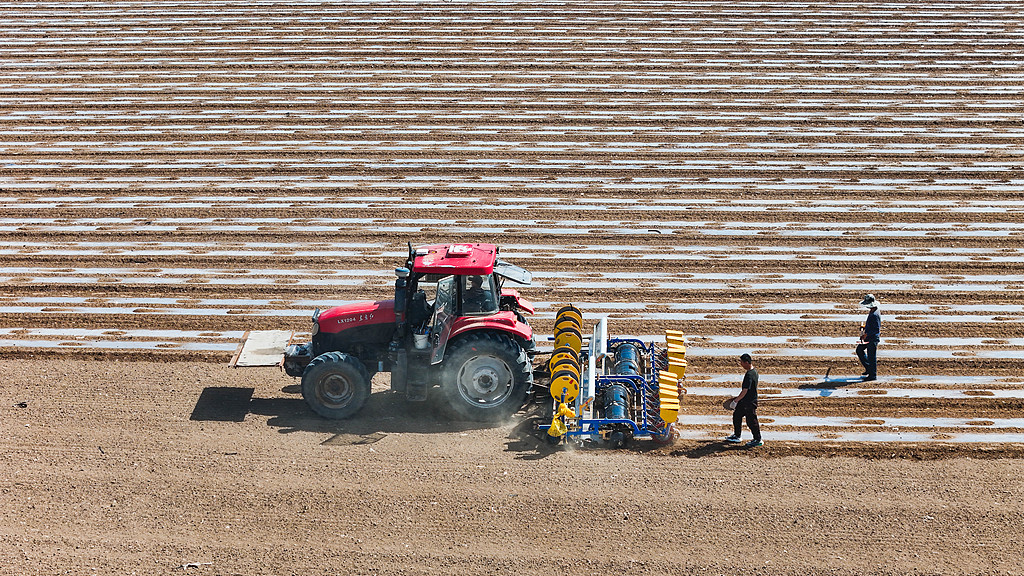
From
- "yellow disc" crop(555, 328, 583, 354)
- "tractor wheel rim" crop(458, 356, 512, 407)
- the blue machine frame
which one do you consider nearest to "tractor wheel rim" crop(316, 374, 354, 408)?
Result: "tractor wheel rim" crop(458, 356, 512, 407)

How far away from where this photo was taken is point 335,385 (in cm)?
1002

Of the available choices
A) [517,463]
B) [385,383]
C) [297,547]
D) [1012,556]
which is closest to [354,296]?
[385,383]

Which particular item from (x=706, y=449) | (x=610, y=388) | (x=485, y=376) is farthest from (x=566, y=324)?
(x=706, y=449)

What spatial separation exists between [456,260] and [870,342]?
5.09 meters

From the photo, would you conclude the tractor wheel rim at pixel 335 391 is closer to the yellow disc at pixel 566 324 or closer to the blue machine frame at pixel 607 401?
the blue machine frame at pixel 607 401

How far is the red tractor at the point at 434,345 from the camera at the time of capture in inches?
385

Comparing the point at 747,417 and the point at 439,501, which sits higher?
the point at 747,417

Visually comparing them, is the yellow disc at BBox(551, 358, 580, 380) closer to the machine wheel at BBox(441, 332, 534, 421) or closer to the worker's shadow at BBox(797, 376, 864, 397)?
the machine wheel at BBox(441, 332, 534, 421)

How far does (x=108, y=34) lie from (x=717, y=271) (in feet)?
52.2

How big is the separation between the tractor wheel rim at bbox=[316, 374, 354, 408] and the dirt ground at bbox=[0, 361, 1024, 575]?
26 cm

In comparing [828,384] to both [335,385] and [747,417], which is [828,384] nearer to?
[747,417]

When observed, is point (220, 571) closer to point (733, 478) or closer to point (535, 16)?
point (733, 478)

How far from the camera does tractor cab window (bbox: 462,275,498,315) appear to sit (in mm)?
9977

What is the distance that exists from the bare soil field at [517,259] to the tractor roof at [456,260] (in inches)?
66.3
